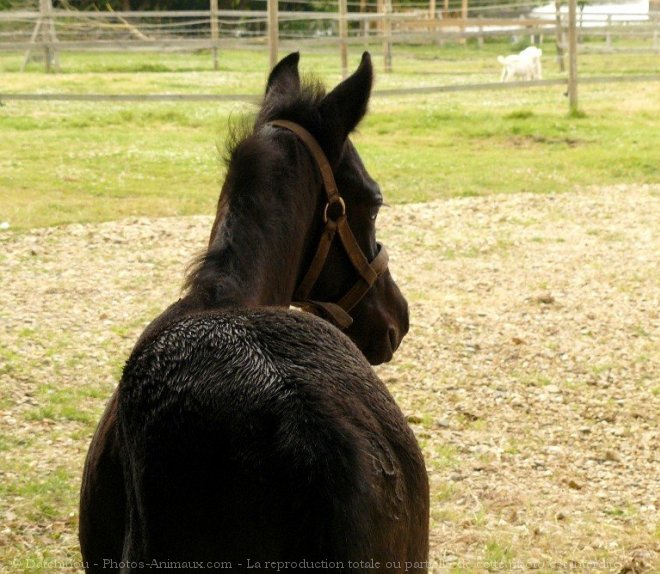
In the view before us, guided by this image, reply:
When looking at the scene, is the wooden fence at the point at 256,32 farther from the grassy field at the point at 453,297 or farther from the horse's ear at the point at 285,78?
the horse's ear at the point at 285,78

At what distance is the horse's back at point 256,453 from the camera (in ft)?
5.57

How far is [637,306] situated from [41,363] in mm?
4227

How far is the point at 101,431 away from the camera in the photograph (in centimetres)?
233

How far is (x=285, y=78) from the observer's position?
322cm

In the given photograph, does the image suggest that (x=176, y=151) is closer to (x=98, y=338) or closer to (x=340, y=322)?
(x=98, y=338)

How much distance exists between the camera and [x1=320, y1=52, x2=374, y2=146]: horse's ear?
2.93 m

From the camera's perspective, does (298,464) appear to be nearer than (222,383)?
Yes

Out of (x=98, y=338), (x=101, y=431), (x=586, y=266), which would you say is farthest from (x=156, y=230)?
(x=101, y=431)

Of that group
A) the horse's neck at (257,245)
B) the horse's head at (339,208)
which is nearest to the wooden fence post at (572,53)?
the horse's head at (339,208)

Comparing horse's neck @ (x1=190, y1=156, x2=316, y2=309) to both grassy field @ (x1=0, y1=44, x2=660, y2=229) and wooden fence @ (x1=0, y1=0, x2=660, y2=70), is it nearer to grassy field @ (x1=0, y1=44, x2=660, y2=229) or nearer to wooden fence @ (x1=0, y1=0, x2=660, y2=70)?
grassy field @ (x1=0, y1=44, x2=660, y2=229)

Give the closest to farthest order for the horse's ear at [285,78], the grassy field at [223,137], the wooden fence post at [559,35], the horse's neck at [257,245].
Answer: the horse's neck at [257,245], the horse's ear at [285,78], the grassy field at [223,137], the wooden fence post at [559,35]

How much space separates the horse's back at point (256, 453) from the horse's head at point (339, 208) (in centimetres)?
94

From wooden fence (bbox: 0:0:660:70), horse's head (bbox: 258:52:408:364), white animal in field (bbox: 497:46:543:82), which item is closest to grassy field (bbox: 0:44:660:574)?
horse's head (bbox: 258:52:408:364)

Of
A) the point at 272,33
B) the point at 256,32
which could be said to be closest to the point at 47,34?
the point at 256,32
